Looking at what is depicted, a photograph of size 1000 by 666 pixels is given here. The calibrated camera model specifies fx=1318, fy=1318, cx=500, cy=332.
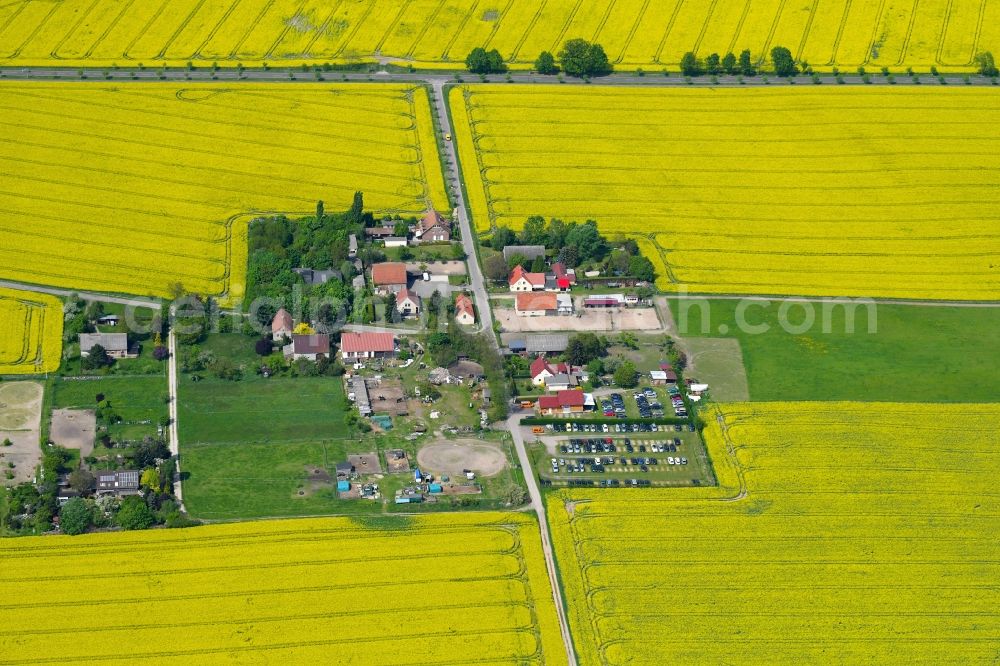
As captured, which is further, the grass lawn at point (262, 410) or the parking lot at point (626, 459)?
the grass lawn at point (262, 410)

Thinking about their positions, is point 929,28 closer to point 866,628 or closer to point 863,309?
point 863,309

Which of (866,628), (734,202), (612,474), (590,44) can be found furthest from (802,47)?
(866,628)

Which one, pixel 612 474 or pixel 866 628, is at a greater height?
pixel 612 474

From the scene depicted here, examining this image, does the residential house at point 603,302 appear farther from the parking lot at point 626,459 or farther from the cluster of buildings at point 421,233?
the parking lot at point 626,459

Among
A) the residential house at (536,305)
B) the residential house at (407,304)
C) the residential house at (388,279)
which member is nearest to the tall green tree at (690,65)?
the residential house at (536,305)

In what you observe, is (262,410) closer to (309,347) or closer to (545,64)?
(309,347)

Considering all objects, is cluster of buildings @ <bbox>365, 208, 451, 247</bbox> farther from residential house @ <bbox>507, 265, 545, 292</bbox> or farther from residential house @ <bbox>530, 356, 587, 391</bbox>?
residential house @ <bbox>530, 356, 587, 391</bbox>
